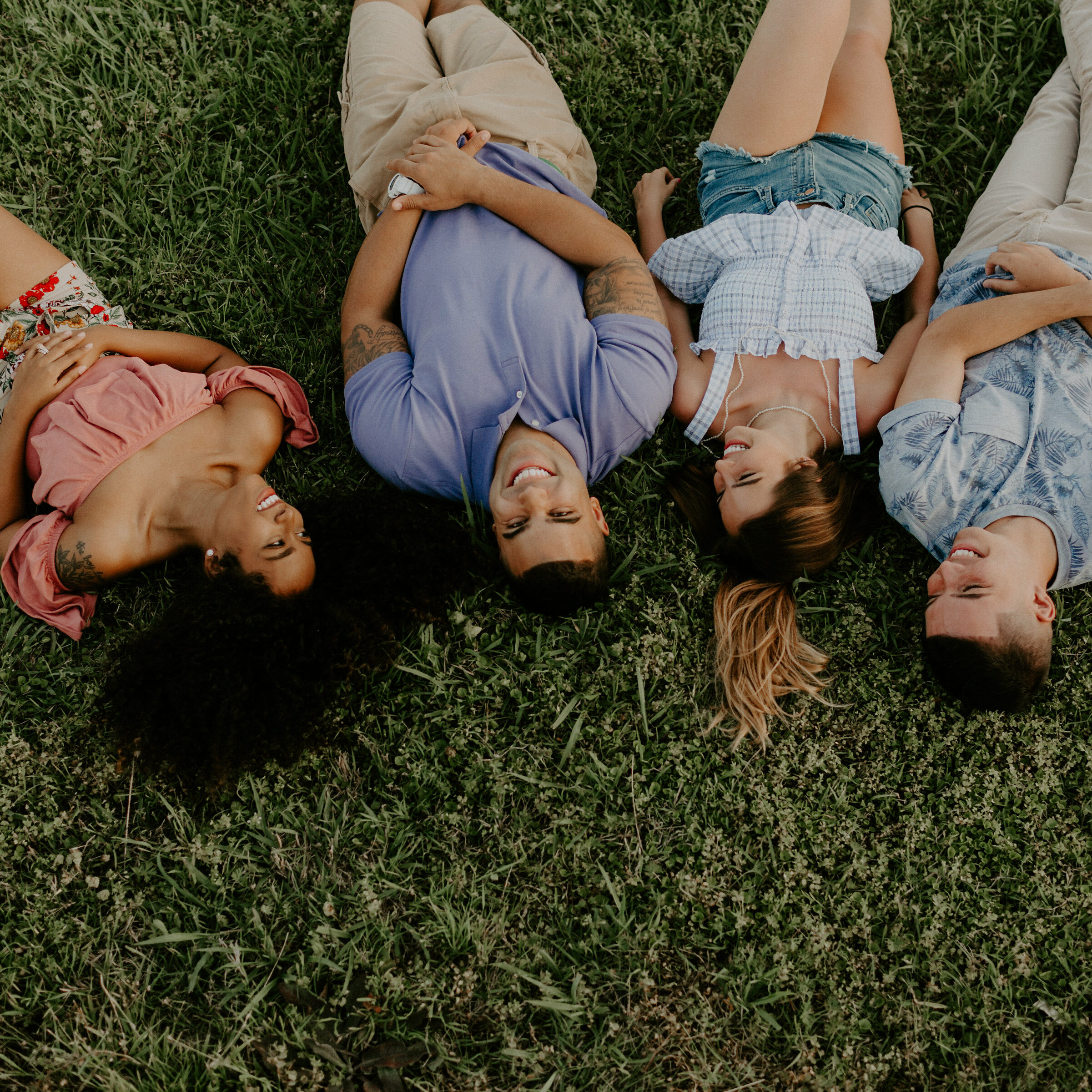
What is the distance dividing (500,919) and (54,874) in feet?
5.89

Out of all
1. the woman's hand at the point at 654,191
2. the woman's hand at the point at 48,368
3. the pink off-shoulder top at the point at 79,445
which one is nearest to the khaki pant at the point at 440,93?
the woman's hand at the point at 654,191

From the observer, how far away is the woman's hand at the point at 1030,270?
3.32 metres

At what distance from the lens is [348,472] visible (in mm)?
3715

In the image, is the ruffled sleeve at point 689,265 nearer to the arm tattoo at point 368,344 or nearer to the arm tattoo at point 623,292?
the arm tattoo at point 623,292

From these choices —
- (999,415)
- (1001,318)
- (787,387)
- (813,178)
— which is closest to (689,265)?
(813,178)

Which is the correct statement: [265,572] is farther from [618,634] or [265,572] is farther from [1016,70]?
[1016,70]

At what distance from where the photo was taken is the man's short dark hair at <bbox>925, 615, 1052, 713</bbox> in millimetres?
2963

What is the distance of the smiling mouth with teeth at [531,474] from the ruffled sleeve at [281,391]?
1176 mm

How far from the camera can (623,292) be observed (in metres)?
3.39

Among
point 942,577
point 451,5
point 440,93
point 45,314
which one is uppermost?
point 451,5

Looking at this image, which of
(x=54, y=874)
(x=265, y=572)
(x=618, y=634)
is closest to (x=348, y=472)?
(x=265, y=572)

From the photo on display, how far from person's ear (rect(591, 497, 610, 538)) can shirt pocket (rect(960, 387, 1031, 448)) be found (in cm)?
156

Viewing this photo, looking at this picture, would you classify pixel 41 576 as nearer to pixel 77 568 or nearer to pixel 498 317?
pixel 77 568

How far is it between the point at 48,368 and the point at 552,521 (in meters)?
2.30
